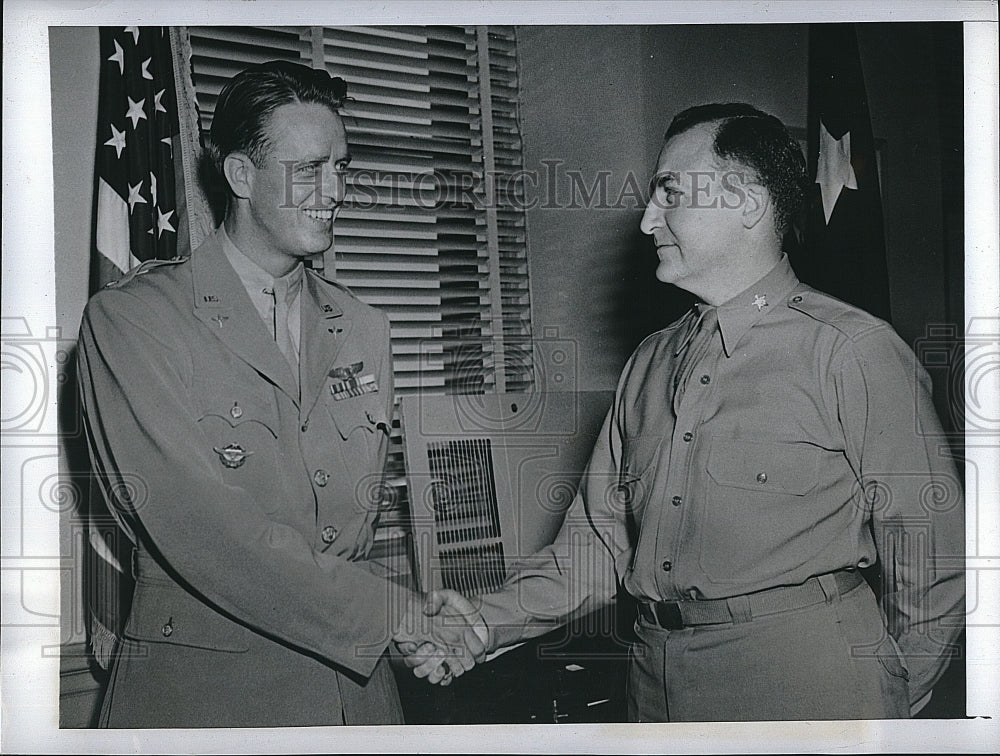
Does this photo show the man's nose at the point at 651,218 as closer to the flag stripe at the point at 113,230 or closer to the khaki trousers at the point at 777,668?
the khaki trousers at the point at 777,668

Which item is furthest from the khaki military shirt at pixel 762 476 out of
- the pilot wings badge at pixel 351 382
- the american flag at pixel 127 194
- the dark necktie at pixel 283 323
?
the american flag at pixel 127 194

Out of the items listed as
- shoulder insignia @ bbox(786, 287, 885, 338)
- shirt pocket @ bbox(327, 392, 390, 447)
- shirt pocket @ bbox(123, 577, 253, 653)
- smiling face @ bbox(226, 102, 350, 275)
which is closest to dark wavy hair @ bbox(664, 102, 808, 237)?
shoulder insignia @ bbox(786, 287, 885, 338)

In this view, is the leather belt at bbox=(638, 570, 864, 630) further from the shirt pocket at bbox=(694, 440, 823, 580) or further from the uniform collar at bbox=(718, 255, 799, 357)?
the uniform collar at bbox=(718, 255, 799, 357)

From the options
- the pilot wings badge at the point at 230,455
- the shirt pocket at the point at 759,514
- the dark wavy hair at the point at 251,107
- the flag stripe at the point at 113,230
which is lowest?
the shirt pocket at the point at 759,514

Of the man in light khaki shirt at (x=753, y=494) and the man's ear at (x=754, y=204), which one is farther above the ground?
the man's ear at (x=754, y=204)

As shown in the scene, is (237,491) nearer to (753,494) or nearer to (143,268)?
(143,268)

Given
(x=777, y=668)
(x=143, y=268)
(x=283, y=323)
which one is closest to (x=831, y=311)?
(x=777, y=668)

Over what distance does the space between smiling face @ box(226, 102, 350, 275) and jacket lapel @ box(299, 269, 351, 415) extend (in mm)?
67

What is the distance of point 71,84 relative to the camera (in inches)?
72.6

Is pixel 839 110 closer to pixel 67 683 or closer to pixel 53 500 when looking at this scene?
pixel 53 500

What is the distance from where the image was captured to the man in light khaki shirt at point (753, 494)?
1.78m

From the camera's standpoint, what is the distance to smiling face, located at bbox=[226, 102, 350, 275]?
1800 millimetres

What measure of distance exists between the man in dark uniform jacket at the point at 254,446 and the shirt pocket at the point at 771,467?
60 centimetres

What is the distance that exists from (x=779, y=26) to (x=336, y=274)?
956 mm
